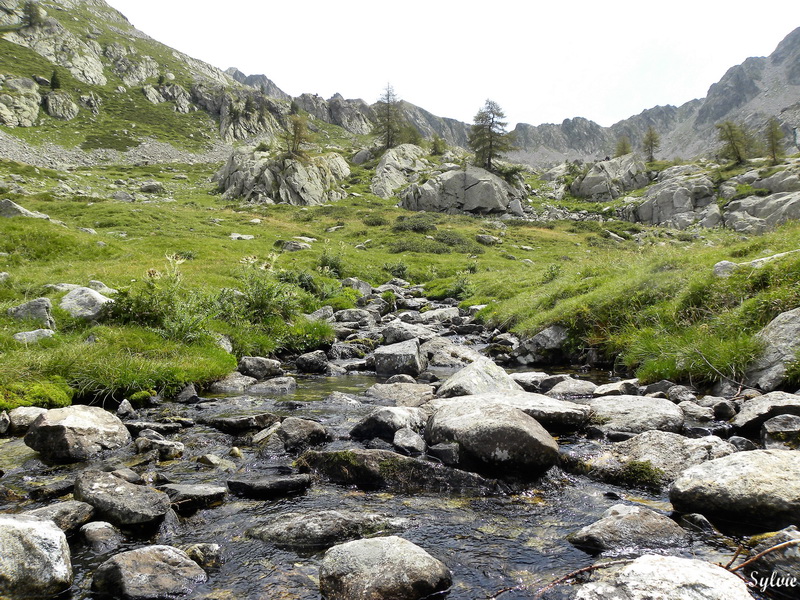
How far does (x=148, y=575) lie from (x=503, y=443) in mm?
4117

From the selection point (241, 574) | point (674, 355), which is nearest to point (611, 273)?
point (674, 355)

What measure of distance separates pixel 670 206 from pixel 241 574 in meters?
95.4

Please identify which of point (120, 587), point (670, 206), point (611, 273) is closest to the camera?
point (120, 587)

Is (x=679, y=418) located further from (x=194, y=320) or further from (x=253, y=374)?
(x=194, y=320)

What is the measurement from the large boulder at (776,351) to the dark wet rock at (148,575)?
9313 millimetres

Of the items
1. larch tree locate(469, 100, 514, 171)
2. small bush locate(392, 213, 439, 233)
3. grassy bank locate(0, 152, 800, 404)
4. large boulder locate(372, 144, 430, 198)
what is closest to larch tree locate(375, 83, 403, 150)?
large boulder locate(372, 144, 430, 198)

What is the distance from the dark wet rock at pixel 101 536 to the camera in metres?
4.23

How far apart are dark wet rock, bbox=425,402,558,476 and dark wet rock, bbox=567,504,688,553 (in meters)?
1.39

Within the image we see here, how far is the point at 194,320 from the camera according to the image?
1247 centimetres

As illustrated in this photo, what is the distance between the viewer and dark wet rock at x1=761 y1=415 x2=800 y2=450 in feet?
18.8

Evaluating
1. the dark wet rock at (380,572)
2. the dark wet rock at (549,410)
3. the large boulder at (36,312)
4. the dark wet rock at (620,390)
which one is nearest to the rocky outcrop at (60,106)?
the large boulder at (36,312)

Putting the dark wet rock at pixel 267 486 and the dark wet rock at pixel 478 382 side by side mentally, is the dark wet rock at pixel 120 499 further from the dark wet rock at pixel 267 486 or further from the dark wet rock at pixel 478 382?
the dark wet rock at pixel 478 382

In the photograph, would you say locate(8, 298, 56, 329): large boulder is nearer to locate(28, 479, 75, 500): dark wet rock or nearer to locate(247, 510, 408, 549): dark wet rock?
locate(28, 479, 75, 500): dark wet rock

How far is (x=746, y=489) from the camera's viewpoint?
429 centimetres
